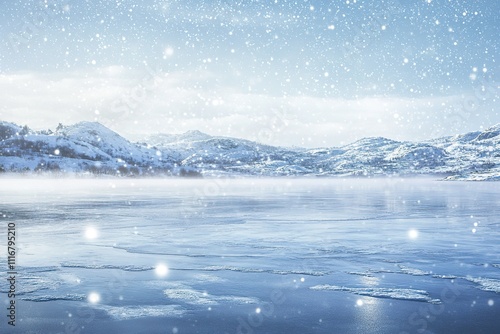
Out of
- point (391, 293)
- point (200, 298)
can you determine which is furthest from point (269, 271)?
point (391, 293)

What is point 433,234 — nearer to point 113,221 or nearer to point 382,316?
point 382,316

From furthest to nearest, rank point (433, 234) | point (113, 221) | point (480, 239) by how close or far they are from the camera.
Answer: point (113, 221)
point (433, 234)
point (480, 239)

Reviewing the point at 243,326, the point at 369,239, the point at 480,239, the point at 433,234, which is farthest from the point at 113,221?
the point at 243,326

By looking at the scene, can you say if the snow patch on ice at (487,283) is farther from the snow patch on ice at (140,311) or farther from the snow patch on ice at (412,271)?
the snow patch on ice at (140,311)

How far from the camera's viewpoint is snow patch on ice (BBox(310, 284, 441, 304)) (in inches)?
388

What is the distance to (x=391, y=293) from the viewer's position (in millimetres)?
10250

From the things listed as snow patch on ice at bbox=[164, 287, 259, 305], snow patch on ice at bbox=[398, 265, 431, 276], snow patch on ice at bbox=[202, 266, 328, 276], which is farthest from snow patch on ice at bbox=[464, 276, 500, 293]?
snow patch on ice at bbox=[164, 287, 259, 305]

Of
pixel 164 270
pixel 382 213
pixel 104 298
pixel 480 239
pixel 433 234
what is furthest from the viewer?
pixel 382 213

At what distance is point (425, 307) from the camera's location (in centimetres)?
929

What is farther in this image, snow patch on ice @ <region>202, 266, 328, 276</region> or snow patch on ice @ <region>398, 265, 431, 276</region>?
snow patch on ice @ <region>202, 266, 328, 276</region>

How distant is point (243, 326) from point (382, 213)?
2318 centimetres

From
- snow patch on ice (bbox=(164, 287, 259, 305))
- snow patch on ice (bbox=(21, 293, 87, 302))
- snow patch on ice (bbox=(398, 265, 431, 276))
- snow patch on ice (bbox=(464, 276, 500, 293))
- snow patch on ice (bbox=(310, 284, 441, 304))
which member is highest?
snow patch on ice (bbox=(21, 293, 87, 302))

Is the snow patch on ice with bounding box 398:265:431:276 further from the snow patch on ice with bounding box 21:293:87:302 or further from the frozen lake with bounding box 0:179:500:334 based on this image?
the snow patch on ice with bounding box 21:293:87:302

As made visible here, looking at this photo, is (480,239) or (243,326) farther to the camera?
(480,239)
